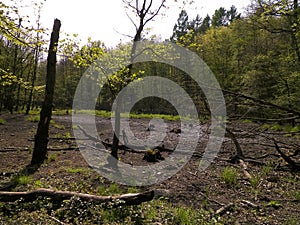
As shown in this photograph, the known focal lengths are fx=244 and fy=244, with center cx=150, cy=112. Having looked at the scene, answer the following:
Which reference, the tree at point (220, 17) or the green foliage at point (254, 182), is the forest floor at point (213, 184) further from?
the tree at point (220, 17)

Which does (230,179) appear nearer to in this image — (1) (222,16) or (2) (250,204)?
(2) (250,204)

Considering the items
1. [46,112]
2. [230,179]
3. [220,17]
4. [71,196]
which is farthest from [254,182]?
[220,17]

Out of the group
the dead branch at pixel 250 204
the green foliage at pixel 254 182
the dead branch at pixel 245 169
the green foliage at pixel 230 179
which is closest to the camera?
the dead branch at pixel 250 204

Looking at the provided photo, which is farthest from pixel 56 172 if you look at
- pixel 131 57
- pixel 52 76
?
pixel 131 57

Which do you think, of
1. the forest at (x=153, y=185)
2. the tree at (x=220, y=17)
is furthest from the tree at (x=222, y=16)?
the forest at (x=153, y=185)

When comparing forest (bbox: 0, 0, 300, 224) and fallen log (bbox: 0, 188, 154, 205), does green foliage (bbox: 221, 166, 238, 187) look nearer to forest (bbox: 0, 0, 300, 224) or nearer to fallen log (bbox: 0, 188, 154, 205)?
forest (bbox: 0, 0, 300, 224)

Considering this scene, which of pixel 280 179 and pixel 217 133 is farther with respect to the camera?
pixel 217 133

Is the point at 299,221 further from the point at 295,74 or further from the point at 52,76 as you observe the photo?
the point at 295,74

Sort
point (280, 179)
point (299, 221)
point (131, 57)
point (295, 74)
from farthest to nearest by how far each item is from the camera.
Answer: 1. point (295, 74)
2. point (131, 57)
3. point (280, 179)
4. point (299, 221)

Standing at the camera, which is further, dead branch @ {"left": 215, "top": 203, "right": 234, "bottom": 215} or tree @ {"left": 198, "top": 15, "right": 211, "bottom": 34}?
tree @ {"left": 198, "top": 15, "right": 211, "bottom": 34}

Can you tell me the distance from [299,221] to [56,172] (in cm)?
547

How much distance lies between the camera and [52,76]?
7.44 meters

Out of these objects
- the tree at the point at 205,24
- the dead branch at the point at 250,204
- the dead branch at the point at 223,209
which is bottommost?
the dead branch at the point at 223,209

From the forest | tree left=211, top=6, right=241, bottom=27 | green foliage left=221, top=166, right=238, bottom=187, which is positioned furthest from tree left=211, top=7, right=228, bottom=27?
green foliage left=221, top=166, right=238, bottom=187
